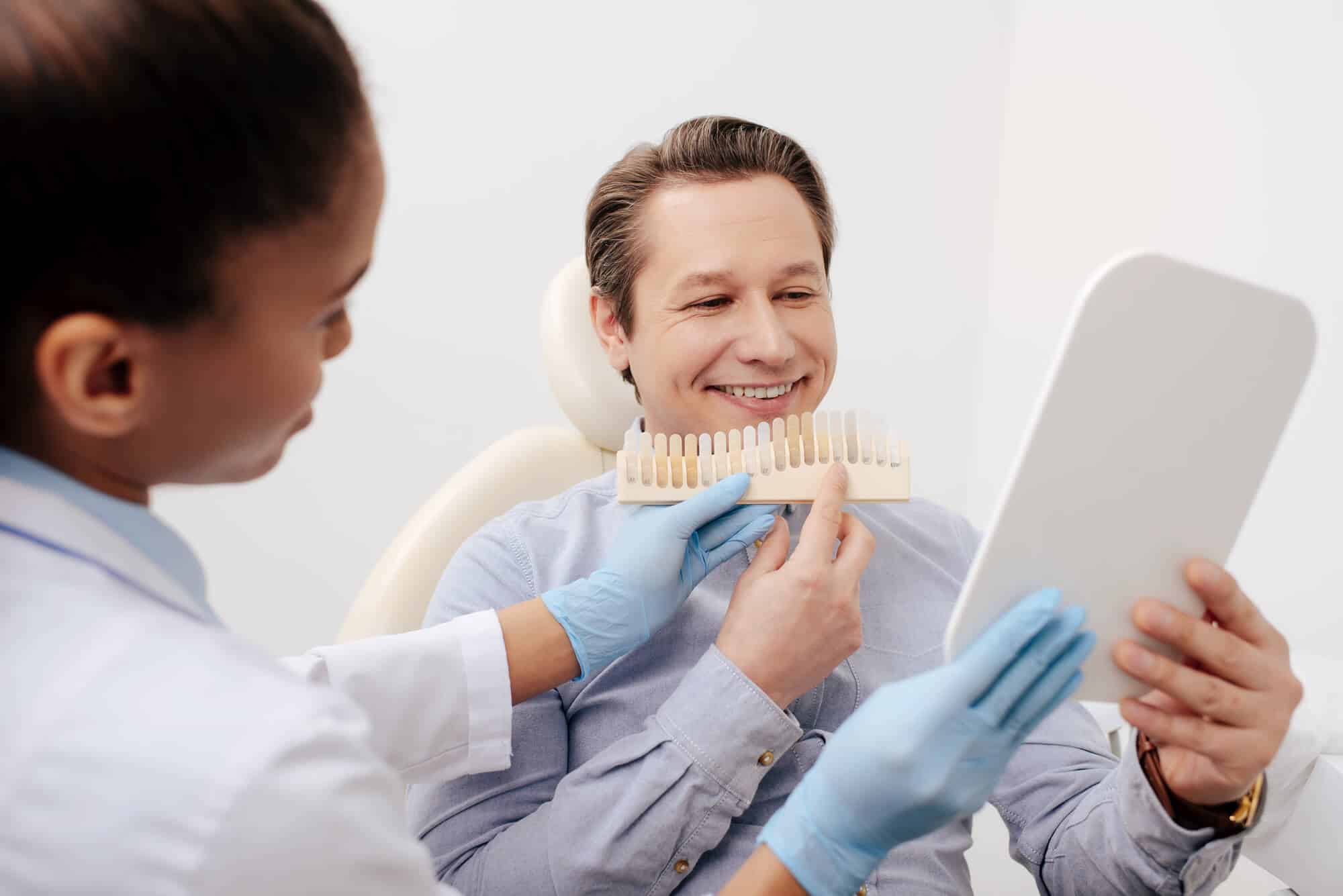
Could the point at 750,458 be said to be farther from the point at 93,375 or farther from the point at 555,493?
the point at 93,375

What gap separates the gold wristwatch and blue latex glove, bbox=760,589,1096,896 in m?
0.23

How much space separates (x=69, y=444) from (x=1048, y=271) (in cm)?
235

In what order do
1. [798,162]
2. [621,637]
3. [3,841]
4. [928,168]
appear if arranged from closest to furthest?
[3,841]
[621,637]
[798,162]
[928,168]

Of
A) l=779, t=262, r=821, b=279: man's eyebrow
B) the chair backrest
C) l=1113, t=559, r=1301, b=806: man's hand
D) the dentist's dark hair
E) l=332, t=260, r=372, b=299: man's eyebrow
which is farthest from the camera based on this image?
the chair backrest

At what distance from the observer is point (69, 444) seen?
0.66m

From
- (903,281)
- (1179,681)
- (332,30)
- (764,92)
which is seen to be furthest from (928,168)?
(332,30)

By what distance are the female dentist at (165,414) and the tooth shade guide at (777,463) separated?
0.44 m

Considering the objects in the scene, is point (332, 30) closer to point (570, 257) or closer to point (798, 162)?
point (798, 162)

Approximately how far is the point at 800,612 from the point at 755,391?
38 centimetres

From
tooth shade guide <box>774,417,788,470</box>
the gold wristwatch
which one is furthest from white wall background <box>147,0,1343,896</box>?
the gold wristwatch

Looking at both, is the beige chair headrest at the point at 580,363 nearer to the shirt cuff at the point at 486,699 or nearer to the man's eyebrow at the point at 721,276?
the man's eyebrow at the point at 721,276

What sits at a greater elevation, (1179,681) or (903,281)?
(903,281)

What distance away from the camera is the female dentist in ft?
1.82

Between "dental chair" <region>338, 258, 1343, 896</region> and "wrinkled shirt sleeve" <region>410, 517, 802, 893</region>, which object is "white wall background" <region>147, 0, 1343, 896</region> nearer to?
"dental chair" <region>338, 258, 1343, 896</region>
